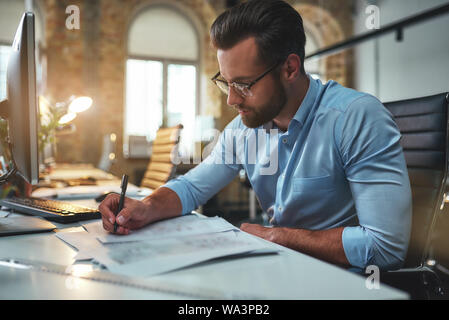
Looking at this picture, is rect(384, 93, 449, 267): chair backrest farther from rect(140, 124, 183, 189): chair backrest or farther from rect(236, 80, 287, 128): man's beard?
rect(140, 124, 183, 189): chair backrest

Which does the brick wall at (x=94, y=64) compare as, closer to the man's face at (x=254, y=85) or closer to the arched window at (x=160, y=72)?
the arched window at (x=160, y=72)

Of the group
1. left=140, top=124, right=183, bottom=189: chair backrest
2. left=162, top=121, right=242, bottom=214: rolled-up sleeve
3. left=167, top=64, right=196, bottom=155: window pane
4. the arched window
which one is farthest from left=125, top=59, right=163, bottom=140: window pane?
left=162, top=121, right=242, bottom=214: rolled-up sleeve

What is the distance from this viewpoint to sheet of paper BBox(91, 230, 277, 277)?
592 mm

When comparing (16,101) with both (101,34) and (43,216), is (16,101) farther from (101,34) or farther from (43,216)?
(101,34)

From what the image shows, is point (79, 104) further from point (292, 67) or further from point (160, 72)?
point (160, 72)

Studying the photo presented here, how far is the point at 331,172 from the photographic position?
104cm

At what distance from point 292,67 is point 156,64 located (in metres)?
4.94

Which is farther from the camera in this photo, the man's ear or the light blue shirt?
the man's ear

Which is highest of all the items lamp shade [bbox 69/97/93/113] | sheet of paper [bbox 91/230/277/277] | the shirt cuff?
lamp shade [bbox 69/97/93/113]

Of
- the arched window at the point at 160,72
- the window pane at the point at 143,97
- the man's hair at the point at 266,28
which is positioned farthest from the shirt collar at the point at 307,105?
the window pane at the point at 143,97

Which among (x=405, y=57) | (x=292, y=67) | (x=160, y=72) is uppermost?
(x=405, y=57)

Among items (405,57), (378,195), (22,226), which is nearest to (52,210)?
(22,226)

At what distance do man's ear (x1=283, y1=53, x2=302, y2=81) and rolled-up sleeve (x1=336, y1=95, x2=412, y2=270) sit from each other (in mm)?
268
